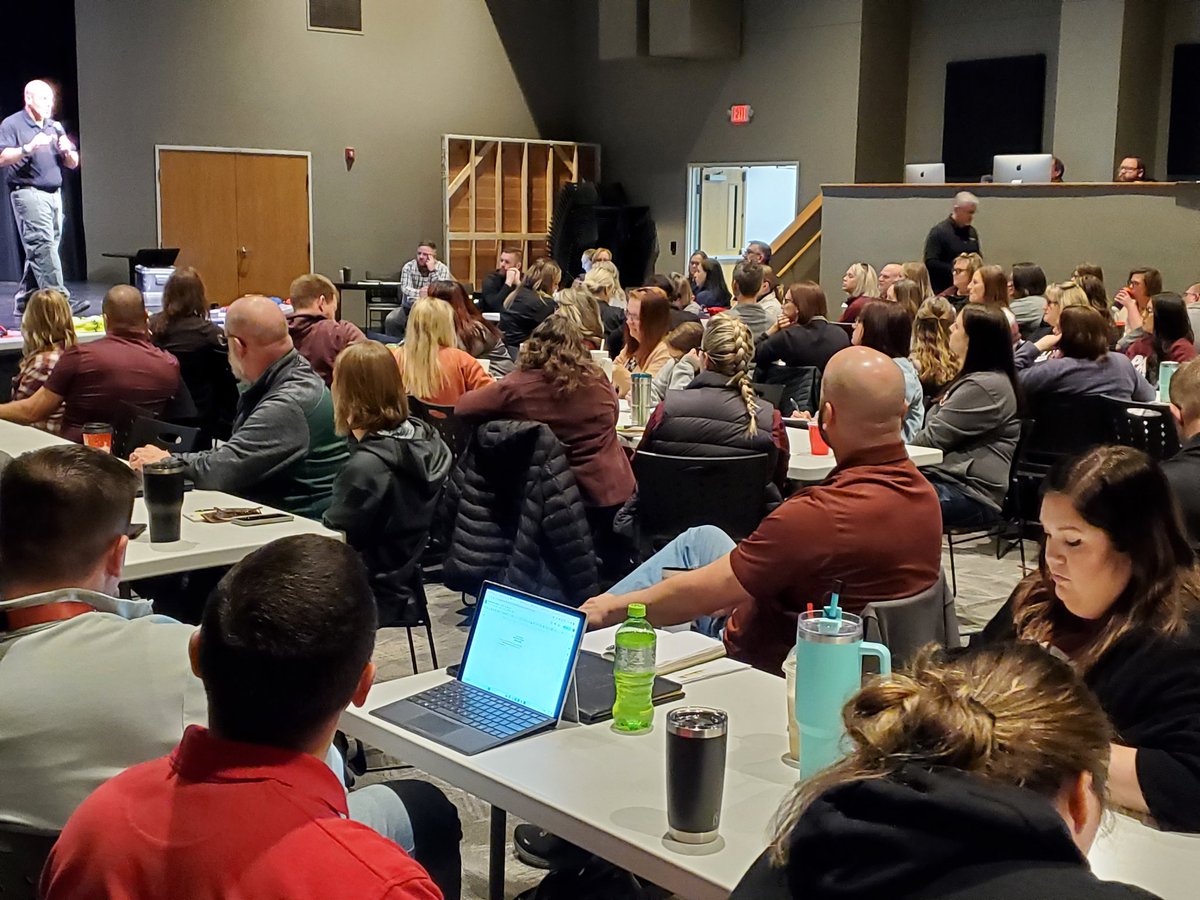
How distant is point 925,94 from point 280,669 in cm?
1365

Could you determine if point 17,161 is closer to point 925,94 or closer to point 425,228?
point 425,228

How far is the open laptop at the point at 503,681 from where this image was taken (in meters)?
2.22

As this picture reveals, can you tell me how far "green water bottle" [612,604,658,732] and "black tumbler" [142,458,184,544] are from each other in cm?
156

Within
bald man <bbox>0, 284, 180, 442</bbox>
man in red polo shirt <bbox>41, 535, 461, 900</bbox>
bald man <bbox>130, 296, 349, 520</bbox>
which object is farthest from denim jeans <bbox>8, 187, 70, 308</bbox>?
man in red polo shirt <bbox>41, 535, 461, 900</bbox>

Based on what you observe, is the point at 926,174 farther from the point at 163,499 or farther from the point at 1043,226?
the point at 163,499

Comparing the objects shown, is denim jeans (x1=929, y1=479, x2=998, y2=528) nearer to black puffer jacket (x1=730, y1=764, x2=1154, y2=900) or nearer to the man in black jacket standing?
black puffer jacket (x1=730, y1=764, x2=1154, y2=900)

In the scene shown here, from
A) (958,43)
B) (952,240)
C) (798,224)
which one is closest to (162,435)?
(952,240)

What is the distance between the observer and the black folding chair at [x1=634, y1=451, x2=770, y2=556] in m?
4.54

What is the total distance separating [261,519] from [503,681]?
150cm

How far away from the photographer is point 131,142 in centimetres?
1352

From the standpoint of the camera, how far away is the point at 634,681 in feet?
7.29

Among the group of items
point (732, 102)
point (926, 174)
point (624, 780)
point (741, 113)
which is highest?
point (732, 102)

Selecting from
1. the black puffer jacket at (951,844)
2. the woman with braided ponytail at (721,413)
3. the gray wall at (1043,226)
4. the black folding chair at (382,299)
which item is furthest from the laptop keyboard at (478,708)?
the black folding chair at (382,299)

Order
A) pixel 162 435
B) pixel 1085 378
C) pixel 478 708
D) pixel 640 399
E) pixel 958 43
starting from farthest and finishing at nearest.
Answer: pixel 958 43 < pixel 1085 378 < pixel 640 399 < pixel 162 435 < pixel 478 708
